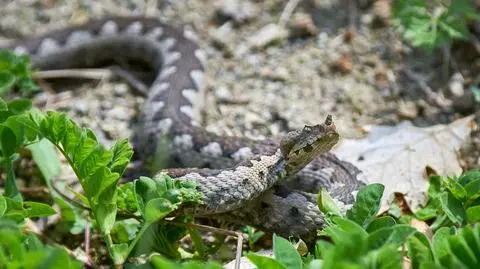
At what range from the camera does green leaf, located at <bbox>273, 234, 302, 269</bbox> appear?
2945mm

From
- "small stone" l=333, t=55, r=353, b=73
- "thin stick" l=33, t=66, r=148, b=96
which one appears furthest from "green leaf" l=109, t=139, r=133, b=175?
"small stone" l=333, t=55, r=353, b=73

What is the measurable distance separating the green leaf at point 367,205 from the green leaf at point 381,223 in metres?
0.05

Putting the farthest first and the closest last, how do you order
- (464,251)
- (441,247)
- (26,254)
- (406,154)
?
(406,154)
(441,247)
(464,251)
(26,254)

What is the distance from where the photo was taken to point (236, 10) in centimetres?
647

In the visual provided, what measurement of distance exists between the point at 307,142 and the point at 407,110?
198cm

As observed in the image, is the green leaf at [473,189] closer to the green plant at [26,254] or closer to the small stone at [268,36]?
the green plant at [26,254]

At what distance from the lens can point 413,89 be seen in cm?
574

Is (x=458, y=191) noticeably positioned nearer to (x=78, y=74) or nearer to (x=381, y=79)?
(x=381, y=79)

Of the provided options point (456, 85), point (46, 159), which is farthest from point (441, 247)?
point (456, 85)

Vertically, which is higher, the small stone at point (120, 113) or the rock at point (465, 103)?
the rock at point (465, 103)

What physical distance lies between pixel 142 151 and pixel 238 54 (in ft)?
4.60

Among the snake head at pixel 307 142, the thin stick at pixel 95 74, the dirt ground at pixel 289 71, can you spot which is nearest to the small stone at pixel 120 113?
the dirt ground at pixel 289 71

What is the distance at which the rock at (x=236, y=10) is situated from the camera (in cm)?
640

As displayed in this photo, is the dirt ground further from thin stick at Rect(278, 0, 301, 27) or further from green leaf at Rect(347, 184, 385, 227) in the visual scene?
green leaf at Rect(347, 184, 385, 227)
